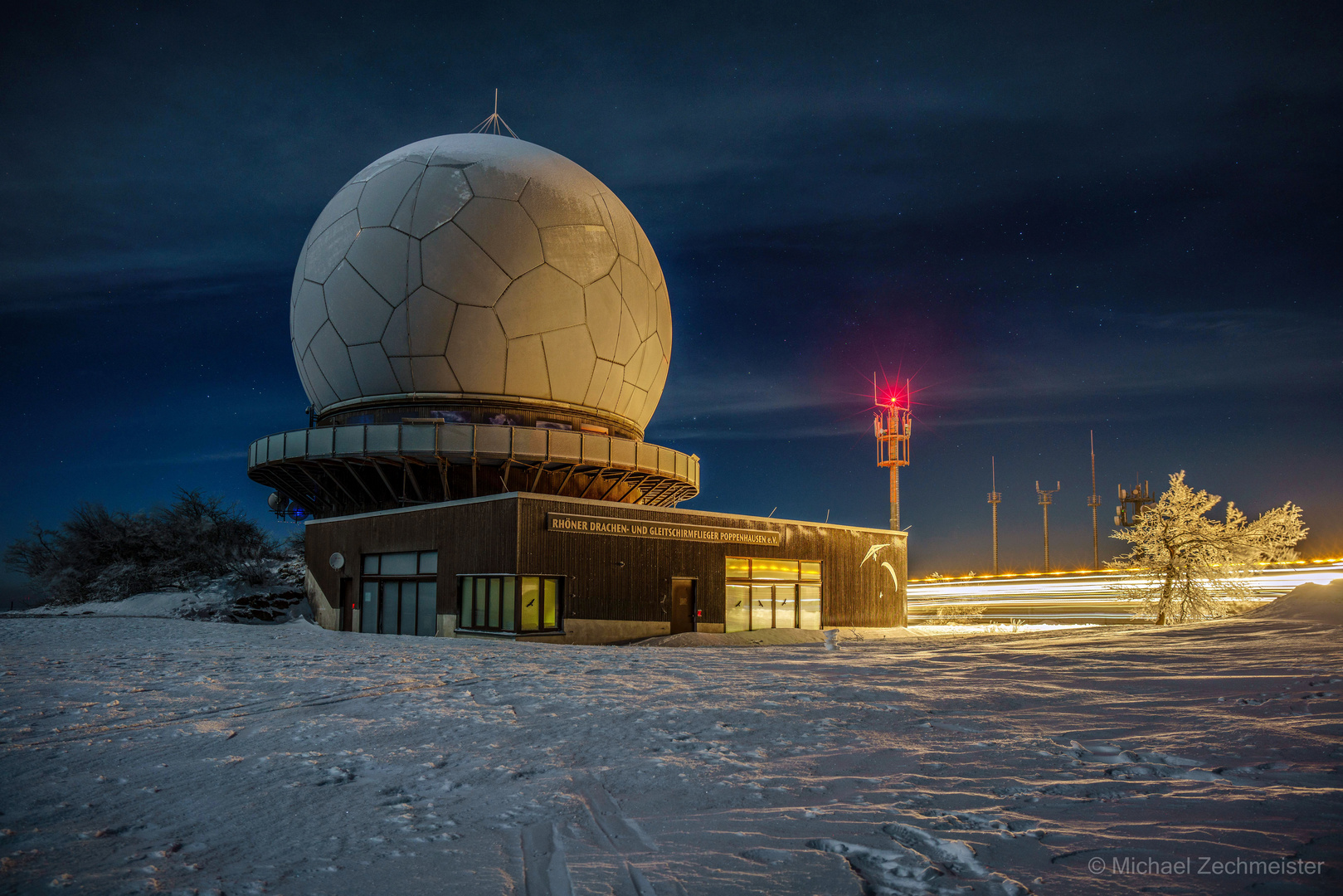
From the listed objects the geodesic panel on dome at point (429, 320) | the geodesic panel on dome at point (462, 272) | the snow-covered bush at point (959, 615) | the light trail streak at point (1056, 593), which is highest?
the geodesic panel on dome at point (462, 272)

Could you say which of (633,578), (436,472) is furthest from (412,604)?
(633,578)

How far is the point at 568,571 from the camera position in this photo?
1950cm

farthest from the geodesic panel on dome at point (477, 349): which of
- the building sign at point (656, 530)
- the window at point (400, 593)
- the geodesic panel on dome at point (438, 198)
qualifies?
the building sign at point (656, 530)

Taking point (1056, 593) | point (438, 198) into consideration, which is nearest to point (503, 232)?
point (438, 198)

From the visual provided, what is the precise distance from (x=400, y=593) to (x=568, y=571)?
226 inches

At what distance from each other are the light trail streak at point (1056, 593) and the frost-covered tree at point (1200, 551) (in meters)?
2.45

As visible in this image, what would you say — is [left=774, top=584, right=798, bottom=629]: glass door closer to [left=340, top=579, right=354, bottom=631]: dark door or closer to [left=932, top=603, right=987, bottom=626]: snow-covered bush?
[left=340, top=579, right=354, bottom=631]: dark door

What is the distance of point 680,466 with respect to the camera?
85.2 ft

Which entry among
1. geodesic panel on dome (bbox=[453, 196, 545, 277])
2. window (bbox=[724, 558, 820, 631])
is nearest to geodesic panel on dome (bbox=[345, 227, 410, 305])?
geodesic panel on dome (bbox=[453, 196, 545, 277])

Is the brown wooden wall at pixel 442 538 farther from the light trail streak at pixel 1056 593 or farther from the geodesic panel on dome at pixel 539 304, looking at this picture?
the light trail streak at pixel 1056 593

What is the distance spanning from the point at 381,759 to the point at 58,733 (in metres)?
2.41

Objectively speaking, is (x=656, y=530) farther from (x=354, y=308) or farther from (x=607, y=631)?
(x=354, y=308)

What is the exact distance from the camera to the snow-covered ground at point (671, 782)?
2984mm

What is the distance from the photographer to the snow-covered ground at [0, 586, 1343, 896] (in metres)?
2.98
